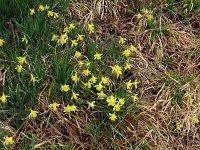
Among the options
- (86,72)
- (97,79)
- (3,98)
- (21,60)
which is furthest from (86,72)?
(3,98)

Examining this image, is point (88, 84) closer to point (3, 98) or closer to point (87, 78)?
point (87, 78)

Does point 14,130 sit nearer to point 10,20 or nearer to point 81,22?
point 10,20

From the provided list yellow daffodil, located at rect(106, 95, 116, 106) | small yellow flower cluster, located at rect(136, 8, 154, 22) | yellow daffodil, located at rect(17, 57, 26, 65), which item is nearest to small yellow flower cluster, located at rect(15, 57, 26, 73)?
yellow daffodil, located at rect(17, 57, 26, 65)

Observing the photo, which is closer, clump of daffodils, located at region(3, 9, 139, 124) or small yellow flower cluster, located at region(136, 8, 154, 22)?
clump of daffodils, located at region(3, 9, 139, 124)

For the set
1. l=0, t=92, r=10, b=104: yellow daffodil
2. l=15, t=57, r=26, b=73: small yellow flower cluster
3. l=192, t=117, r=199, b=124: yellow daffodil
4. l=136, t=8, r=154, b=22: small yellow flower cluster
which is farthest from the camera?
l=136, t=8, r=154, b=22: small yellow flower cluster

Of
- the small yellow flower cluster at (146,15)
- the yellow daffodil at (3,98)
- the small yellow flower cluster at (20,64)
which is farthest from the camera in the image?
the small yellow flower cluster at (146,15)

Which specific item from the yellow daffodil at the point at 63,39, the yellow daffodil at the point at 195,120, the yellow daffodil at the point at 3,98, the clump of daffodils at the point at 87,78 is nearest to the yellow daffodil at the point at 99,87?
the clump of daffodils at the point at 87,78

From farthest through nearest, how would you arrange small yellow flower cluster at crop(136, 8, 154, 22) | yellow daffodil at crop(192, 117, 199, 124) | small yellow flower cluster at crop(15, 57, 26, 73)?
small yellow flower cluster at crop(136, 8, 154, 22) → yellow daffodil at crop(192, 117, 199, 124) → small yellow flower cluster at crop(15, 57, 26, 73)

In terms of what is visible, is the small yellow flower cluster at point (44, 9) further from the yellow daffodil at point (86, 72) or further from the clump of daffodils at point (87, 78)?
the yellow daffodil at point (86, 72)

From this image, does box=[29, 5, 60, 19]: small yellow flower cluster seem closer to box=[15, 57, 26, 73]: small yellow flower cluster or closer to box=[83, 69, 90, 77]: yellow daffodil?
box=[15, 57, 26, 73]: small yellow flower cluster

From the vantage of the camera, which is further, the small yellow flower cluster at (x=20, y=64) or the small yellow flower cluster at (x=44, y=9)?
the small yellow flower cluster at (x=44, y=9)
